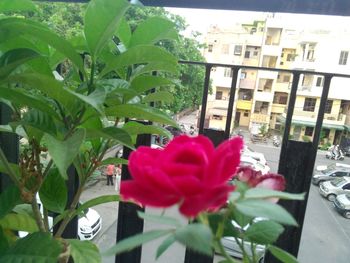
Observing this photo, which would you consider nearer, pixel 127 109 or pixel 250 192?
pixel 250 192

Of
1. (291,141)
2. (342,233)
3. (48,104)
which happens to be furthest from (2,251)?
(342,233)

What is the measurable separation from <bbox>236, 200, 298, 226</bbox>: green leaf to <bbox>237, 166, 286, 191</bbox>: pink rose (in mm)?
89

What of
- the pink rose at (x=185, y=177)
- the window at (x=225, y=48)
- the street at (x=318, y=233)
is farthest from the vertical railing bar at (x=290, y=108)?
the window at (x=225, y=48)

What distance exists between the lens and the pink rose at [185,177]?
210 millimetres

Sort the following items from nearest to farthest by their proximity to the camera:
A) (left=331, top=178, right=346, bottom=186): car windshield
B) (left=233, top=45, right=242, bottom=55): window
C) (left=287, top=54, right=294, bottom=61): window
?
1. (left=331, top=178, right=346, bottom=186): car windshield
2. (left=233, top=45, right=242, bottom=55): window
3. (left=287, top=54, right=294, bottom=61): window

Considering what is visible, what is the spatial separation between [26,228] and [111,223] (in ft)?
15.5

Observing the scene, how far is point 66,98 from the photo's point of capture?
444 millimetres

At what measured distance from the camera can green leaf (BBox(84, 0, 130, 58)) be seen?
0.41 m

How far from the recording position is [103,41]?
44 centimetres

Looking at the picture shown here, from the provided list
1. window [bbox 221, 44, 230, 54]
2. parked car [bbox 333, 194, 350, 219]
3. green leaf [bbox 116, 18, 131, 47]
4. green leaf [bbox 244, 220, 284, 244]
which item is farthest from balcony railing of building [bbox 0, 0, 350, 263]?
window [bbox 221, 44, 230, 54]

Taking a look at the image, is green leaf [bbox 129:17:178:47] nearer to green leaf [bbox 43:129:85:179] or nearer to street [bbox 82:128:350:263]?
green leaf [bbox 43:129:85:179]

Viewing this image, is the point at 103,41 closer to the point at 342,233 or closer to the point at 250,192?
the point at 250,192

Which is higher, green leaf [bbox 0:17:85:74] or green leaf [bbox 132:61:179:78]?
green leaf [bbox 0:17:85:74]

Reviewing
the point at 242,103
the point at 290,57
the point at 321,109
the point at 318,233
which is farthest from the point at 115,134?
the point at 290,57
